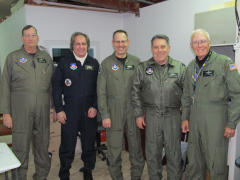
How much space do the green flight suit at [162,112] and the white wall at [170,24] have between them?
1.90 m

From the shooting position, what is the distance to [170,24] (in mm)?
4152

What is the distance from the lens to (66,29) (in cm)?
434

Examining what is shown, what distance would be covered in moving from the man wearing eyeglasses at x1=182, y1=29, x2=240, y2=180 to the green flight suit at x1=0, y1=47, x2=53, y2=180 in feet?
5.57

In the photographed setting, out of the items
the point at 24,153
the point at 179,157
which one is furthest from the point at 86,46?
the point at 179,157

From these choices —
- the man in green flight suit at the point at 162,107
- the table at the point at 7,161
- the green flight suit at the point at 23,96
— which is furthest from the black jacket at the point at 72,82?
the table at the point at 7,161

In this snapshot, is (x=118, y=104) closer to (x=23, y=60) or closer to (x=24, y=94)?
(x=24, y=94)

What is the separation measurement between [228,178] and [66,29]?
12.5 feet

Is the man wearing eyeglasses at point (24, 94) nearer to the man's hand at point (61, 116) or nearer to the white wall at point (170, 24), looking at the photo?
the man's hand at point (61, 116)

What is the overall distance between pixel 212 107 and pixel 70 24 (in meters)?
3.48

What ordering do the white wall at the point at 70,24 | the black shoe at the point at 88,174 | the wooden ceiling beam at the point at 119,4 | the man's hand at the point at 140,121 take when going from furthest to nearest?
the white wall at the point at 70,24 < the wooden ceiling beam at the point at 119,4 < the black shoe at the point at 88,174 < the man's hand at the point at 140,121

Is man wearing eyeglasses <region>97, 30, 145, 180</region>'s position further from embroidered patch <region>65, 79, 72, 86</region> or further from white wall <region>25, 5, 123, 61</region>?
white wall <region>25, 5, 123, 61</region>

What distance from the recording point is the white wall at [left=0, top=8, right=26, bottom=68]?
162 inches

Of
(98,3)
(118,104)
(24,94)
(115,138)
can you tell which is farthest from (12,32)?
(115,138)

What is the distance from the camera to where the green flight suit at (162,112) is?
2.18 m
